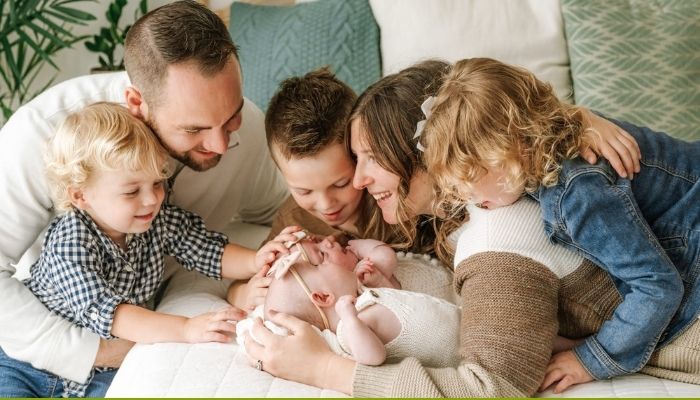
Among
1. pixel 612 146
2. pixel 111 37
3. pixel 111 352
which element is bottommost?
pixel 111 352

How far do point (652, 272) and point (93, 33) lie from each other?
273 centimetres

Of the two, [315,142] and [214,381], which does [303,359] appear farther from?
[315,142]

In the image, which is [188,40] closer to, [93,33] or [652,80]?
[652,80]

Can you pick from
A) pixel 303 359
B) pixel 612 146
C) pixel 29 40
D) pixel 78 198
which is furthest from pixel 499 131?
pixel 29 40

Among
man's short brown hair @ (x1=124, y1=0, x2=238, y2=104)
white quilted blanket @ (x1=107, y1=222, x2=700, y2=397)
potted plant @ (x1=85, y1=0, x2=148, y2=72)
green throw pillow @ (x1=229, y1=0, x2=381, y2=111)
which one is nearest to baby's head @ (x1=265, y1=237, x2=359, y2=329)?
white quilted blanket @ (x1=107, y1=222, x2=700, y2=397)

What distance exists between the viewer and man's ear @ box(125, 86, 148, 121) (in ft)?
5.80

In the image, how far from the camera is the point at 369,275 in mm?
1646

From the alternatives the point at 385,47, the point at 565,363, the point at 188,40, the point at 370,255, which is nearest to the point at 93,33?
the point at 385,47

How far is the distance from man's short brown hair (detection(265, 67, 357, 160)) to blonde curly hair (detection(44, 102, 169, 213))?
279 millimetres

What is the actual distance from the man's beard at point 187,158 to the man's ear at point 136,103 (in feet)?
0.08

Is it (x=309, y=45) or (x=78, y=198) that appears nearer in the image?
(x=78, y=198)

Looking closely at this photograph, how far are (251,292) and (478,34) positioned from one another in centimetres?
122

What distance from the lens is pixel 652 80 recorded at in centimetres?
233

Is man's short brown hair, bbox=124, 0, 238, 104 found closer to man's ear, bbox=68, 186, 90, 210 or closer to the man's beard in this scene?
the man's beard
